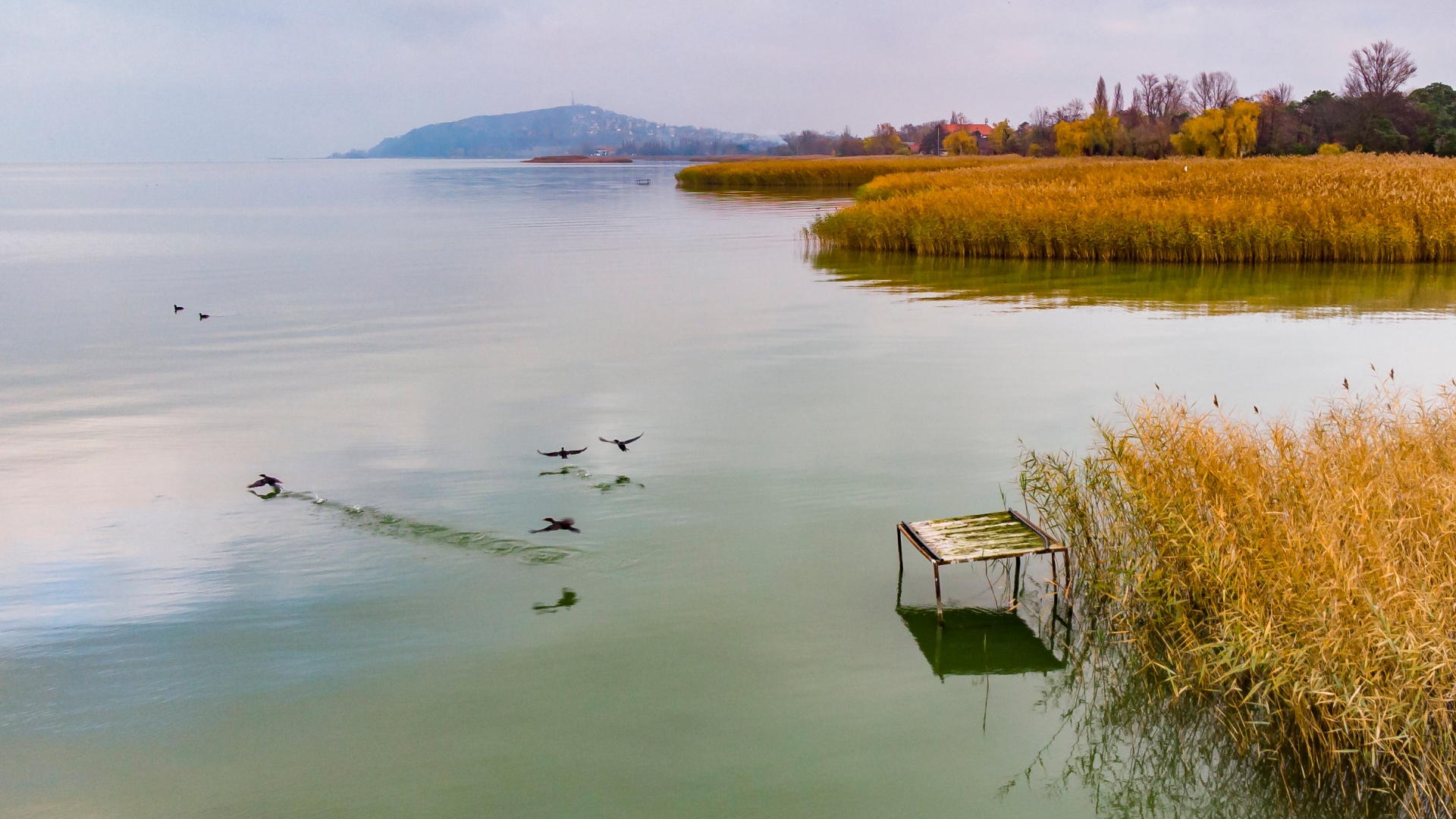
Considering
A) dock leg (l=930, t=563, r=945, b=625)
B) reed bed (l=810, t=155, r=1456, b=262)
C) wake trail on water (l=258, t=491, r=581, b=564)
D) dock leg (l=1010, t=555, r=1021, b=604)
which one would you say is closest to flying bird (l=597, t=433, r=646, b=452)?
wake trail on water (l=258, t=491, r=581, b=564)

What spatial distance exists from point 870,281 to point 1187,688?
61.6 feet

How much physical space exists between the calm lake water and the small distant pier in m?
0.50

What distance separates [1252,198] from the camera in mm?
25297

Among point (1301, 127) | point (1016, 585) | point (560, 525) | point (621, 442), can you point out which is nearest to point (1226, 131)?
point (1301, 127)

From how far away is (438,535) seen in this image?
8.45m

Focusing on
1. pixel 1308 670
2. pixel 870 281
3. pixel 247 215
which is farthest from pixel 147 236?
pixel 1308 670

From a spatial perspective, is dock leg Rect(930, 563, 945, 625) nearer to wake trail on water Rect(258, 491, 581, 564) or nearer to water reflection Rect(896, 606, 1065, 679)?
water reflection Rect(896, 606, 1065, 679)

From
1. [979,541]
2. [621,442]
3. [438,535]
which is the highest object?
[979,541]

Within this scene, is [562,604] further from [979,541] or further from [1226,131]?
[1226,131]

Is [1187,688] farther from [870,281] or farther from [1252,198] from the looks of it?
[1252,198]

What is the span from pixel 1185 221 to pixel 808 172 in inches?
Answer: 1979

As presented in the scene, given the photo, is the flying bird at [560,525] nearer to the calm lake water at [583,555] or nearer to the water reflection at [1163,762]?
the calm lake water at [583,555]

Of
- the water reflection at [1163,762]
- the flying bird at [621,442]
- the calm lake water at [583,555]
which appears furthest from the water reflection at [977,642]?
the flying bird at [621,442]

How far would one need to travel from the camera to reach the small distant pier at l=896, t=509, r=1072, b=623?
6391 millimetres
